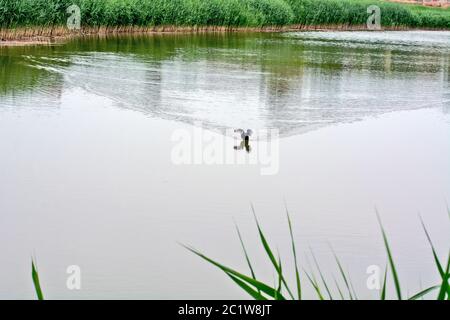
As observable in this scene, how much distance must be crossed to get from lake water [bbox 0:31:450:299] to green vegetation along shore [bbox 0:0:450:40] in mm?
3324

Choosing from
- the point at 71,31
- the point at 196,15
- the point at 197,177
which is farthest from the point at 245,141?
the point at 196,15

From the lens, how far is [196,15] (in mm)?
26797

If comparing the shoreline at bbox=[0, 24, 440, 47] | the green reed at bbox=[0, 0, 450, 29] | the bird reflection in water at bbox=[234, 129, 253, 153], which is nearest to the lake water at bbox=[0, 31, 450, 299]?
the bird reflection in water at bbox=[234, 129, 253, 153]

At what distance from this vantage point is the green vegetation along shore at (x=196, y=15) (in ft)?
64.0

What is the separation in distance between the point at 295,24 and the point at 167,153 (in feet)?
89.8

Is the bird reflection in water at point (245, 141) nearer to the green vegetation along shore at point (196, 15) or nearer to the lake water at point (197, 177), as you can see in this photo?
the lake water at point (197, 177)

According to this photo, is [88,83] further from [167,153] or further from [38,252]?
[38,252]

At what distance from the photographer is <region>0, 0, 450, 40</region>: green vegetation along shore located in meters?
19.5

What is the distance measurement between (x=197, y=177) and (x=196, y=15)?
1964 cm

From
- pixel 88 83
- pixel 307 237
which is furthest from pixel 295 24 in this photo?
pixel 307 237

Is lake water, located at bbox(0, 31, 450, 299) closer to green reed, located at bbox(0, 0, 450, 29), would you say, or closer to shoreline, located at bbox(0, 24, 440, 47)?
shoreline, located at bbox(0, 24, 440, 47)

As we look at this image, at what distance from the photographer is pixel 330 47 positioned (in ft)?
81.5

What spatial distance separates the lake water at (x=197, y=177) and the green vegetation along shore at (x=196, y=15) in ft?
10.9

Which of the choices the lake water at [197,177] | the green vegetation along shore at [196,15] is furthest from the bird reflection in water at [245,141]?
the green vegetation along shore at [196,15]
